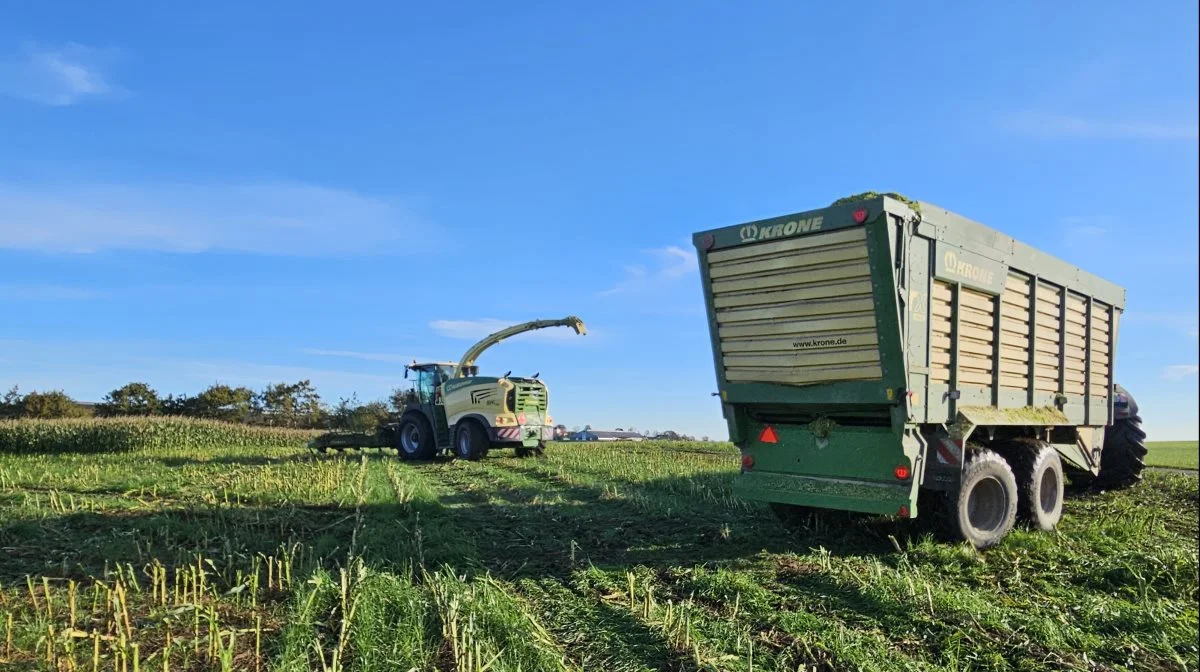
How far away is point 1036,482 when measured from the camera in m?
7.58

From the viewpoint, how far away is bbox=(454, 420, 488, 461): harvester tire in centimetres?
1695

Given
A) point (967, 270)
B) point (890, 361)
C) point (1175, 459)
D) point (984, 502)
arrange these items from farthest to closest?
point (1175, 459) < point (984, 502) < point (967, 270) < point (890, 361)

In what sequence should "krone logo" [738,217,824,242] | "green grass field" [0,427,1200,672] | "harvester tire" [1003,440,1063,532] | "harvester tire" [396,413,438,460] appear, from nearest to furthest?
"green grass field" [0,427,1200,672], "krone logo" [738,217,824,242], "harvester tire" [1003,440,1063,532], "harvester tire" [396,413,438,460]

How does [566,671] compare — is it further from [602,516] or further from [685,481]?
[685,481]

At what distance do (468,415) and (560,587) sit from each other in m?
12.0

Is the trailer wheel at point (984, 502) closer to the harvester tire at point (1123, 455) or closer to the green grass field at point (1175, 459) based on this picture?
the harvester tire at point (1123, 455)

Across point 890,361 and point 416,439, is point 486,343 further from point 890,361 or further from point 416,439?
point 890,361

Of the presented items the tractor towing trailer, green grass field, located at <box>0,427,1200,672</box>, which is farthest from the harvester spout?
green grass field, located at <box>0,427,1200,672</box>

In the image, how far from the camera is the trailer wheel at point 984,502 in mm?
6652

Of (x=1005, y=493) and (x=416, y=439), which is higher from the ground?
(x=1005, y=493)

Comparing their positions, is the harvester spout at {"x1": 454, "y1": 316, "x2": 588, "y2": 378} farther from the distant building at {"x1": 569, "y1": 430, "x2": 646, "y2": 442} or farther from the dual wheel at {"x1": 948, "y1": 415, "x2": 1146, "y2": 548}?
the distant building at {"x1": 569, "y1": 430, "x2": 646, "y2": 442}

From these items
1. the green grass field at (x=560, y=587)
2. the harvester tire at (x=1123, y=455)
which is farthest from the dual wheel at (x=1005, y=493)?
the harvester tire at (x=1123, y=455)

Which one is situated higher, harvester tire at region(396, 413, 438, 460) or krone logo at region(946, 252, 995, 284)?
krone logo at region(946, 252, 995, 284)

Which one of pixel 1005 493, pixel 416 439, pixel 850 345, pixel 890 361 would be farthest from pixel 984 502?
pixel 416 439
